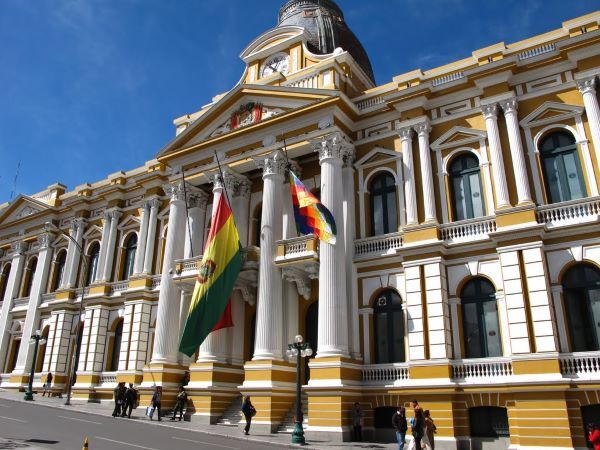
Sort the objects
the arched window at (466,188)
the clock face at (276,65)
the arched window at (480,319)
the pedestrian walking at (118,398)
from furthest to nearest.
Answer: the clock face at (276,65) → the pedestrian walking at (118,398) → the arched window at (466,188) → the arched window at (480,319)

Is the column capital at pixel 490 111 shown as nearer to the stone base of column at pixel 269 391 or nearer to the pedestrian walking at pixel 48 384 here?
the stone base of column at pixel 269 391

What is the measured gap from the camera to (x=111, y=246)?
112 feet

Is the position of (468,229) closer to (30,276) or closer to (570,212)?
(570,212)

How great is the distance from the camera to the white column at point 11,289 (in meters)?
37.2

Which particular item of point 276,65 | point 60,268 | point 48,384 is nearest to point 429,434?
point 276,65

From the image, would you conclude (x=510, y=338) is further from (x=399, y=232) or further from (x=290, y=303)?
(x=290, y=303)

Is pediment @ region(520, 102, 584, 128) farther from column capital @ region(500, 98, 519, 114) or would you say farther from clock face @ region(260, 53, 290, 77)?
clock face @ region(260, 53, 290, 77)

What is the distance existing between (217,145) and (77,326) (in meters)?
14.5

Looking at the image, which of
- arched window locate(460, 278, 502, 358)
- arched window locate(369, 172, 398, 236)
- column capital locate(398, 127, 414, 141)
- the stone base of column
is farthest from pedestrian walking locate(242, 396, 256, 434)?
column capital locate(398, 127, 414, 141)

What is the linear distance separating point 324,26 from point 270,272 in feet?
57.9

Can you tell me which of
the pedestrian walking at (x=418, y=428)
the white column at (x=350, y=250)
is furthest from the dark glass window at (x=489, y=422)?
the white column at (x=350, y=250)

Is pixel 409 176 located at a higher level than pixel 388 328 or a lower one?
higher

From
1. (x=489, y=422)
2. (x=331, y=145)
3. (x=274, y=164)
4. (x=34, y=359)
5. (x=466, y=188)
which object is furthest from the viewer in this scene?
(x=34, y=359)

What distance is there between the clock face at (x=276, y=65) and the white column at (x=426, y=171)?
965 cm
